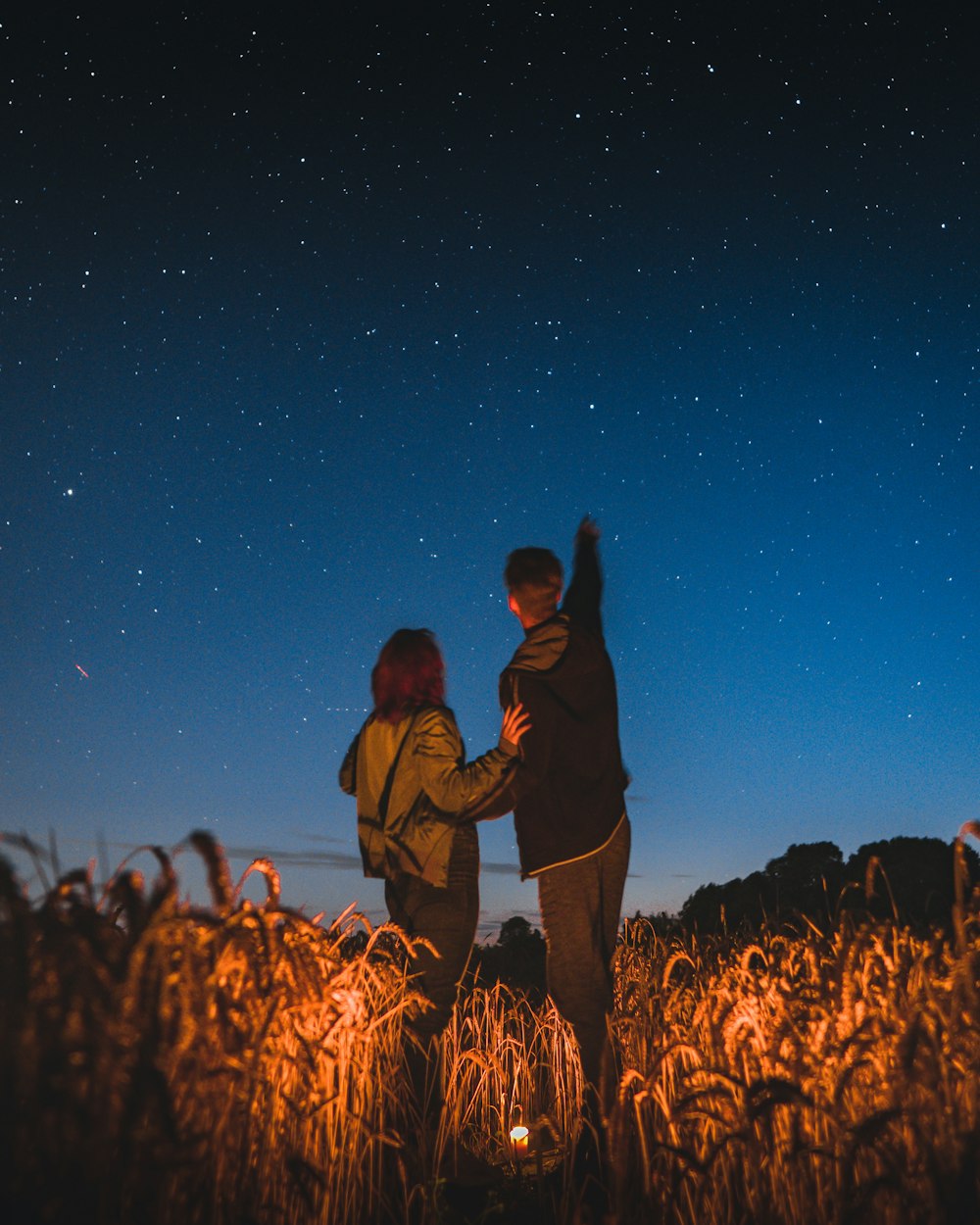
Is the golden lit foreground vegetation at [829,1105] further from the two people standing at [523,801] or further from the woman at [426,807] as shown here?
the woman at [426,807]

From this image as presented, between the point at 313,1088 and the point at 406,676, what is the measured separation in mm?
1974

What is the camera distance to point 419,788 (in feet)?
14.8

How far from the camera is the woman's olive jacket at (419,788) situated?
4.41 metres

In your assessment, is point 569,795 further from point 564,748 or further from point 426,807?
point 426,807

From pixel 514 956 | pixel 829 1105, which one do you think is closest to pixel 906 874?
pixel 514 956

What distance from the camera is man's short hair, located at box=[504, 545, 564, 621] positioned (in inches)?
185

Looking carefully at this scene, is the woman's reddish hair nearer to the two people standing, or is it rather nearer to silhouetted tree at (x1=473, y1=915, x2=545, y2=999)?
the two people standing

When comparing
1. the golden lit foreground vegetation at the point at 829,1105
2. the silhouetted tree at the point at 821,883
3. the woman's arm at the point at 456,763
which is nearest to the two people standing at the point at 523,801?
the woman's arm at the point at 456,763

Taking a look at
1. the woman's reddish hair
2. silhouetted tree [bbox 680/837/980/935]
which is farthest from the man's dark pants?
silhouetted tree [bbox 680/837/980/935]

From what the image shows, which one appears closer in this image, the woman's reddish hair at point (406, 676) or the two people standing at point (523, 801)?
the two people standing at point (523, 801)

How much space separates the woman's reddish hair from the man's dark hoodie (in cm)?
31

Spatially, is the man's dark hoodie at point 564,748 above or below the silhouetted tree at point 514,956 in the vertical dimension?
above

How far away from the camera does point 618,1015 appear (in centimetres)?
572

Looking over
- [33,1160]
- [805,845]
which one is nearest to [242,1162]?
[33,1160]
